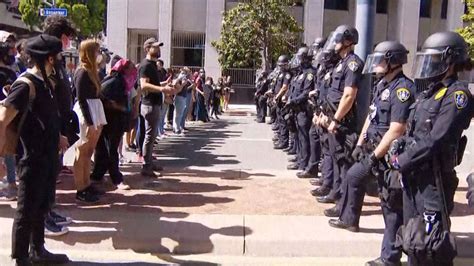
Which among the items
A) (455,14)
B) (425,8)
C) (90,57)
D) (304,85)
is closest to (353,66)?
(90,57)

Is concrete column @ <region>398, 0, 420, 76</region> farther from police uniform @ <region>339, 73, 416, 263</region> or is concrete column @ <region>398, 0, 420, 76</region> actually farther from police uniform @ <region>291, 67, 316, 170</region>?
police uniform @ <region>339, 73, 416, 263</region>

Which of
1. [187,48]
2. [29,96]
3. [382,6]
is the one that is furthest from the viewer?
[382,6]

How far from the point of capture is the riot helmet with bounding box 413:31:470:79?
394cm

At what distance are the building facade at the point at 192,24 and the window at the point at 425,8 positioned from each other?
204 cm

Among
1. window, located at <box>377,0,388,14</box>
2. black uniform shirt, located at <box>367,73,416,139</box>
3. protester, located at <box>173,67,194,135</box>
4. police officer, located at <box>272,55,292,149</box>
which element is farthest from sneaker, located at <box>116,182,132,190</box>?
window, located at <box>377,0,388,14</box>

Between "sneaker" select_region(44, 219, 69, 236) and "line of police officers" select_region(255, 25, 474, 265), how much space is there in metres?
2.76

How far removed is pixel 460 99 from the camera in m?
3.82

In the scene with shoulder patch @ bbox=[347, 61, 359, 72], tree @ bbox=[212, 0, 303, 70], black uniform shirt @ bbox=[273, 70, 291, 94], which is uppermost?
tree @ bbox=[212, 0, 303, 70]

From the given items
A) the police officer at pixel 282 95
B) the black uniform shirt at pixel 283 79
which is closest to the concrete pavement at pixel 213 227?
the police officer at pixel 282 95

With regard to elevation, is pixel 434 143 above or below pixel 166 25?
below

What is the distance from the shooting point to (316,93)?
7.62 m

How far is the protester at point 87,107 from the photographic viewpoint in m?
6.36

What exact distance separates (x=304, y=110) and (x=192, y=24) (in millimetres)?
23546

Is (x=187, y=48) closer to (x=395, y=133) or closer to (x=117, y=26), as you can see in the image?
(x=117, y=26)
